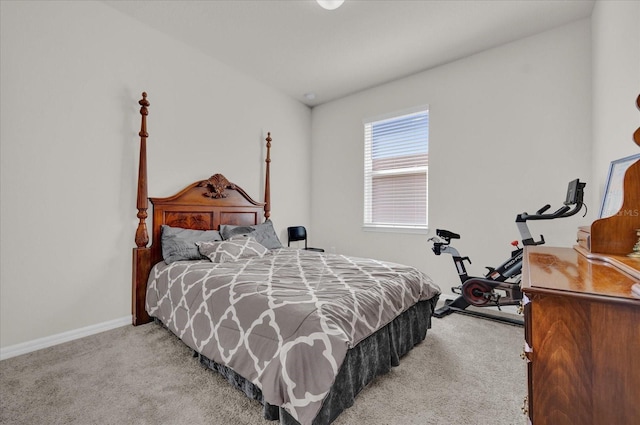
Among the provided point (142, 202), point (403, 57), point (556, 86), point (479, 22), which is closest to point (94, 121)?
point (142, 202)

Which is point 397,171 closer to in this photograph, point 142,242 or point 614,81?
point 614,81

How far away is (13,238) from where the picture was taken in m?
2.13

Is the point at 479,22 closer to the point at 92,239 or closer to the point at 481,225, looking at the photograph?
the point at 481,225

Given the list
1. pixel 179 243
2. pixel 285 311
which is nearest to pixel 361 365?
pixel 285 311

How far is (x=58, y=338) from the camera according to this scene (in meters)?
2.32

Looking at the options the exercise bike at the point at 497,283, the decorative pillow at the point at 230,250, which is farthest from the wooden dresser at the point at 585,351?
the decorative pillow at the point at 230,250

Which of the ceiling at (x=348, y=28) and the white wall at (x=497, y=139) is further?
the white wall at (x=497, y=139)

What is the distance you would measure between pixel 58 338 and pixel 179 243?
44.8 inches

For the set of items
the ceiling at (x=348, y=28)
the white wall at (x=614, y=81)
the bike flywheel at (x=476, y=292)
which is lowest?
the bike flywheel at (x=476, y=292)

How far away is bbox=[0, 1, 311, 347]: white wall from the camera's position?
2.15 meters

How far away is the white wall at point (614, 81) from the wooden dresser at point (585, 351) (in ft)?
4.74

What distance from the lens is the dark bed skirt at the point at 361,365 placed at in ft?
4.77

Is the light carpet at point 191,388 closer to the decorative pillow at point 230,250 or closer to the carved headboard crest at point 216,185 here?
the decorative pillow at point 230,250

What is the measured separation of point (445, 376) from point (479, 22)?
3.10m
